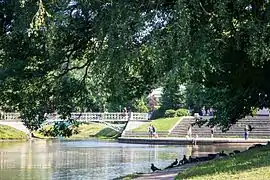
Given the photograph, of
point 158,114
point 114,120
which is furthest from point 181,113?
point 114,120

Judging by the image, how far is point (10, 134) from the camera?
6175 centimetres

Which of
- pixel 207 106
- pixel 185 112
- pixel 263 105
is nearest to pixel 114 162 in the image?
pixel 207 106

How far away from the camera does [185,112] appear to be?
200 ft

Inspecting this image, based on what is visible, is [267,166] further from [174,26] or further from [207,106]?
[207,106]

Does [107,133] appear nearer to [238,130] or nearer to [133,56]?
[238,130]

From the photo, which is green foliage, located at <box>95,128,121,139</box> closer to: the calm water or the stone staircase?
the stone staircase

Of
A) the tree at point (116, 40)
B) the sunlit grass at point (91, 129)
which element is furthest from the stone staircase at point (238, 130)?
the tree at point (116, 40)

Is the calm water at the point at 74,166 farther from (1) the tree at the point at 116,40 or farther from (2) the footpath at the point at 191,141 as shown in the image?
(2) the footpath at the point at 191,141

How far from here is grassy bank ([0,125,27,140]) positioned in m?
60.3

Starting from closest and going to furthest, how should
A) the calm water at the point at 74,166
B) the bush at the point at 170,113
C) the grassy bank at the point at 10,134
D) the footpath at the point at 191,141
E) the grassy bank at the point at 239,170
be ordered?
the grassy bank at the point at 239,170, the calm water at the point at 74,166, the footpath at the point at 191,141, the grassy bank at the point at 10,134, the bush at the point at 170,113

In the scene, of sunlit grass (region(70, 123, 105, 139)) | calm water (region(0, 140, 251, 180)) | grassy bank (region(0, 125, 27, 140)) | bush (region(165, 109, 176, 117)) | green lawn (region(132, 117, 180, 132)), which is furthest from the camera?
sunlit grass (region(70, 123, 105, 139))

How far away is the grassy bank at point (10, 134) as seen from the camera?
2376 inches

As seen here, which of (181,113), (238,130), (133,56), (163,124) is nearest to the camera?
(133,56)

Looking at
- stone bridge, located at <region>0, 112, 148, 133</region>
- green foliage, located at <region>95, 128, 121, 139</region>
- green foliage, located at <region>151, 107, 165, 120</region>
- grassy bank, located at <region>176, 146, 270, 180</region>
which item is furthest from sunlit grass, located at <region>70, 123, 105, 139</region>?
grassy bank, located at <region>176, 146, 270, 180</region>
